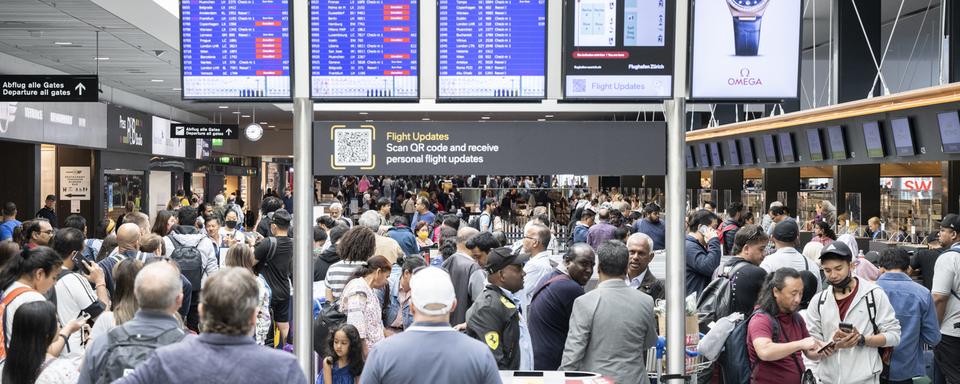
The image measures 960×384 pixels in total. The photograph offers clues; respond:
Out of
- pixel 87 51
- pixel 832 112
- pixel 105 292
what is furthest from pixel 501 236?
pixel 87 51

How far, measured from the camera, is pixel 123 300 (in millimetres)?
4500

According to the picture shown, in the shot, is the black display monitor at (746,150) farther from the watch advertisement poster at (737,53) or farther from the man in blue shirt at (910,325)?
the watch advertisement poster at (737,53)

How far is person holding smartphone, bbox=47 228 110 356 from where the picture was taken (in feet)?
18.7

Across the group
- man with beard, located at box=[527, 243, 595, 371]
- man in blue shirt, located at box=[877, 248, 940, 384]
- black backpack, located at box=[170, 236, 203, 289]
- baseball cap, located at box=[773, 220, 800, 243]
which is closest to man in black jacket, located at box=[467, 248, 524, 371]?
man with beard, located at box=[527, 243, 595, 371]

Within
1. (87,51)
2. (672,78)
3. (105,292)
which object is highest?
(87,51)

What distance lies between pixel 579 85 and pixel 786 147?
13.0 metres

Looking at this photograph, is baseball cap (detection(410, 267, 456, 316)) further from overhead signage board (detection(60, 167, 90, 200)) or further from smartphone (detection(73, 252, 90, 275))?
overhead signage board (detection(60, 167, 90, 200))

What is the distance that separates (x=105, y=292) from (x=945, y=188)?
A: 11.9 meters

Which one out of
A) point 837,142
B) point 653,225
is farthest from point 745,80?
point 837,142

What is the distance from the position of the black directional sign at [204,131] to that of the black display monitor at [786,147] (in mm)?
11250

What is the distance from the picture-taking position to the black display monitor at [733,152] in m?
20.4

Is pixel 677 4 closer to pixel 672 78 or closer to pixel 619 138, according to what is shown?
pixel 672 78

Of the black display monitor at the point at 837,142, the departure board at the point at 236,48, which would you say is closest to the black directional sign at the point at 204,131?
the black display monitor at the point at 837,142

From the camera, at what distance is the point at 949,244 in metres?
8.47
